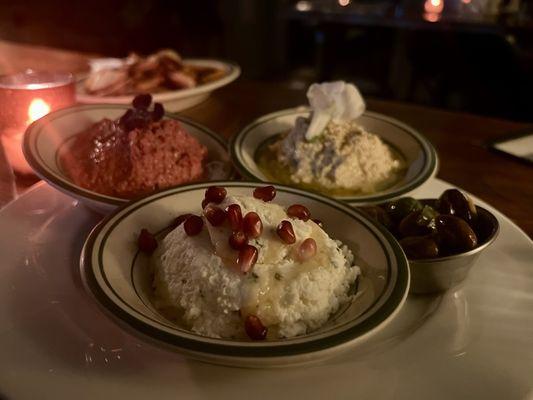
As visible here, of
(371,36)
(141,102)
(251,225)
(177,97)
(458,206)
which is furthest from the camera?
(371,36)

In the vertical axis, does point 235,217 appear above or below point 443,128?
above

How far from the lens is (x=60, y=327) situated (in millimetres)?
1473

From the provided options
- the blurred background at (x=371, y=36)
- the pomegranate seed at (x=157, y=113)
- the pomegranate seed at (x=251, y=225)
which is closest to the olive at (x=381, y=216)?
the pomegranate seed at (x=251, y=225)

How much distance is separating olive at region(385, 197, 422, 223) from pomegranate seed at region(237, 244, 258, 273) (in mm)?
688

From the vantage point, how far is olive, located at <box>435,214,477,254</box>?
5.60 ft

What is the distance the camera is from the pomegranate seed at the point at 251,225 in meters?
1.51

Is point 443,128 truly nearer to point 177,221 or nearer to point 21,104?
point 177,221

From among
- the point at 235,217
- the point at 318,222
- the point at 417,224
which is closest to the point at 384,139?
the point at 417,224

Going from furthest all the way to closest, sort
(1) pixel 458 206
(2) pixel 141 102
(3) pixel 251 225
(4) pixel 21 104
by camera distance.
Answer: (4) pixel 21 104
(2) pixel 141 102
(1) pixel 458 206
(3) pixel 251 225

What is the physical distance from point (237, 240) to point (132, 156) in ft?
2.83

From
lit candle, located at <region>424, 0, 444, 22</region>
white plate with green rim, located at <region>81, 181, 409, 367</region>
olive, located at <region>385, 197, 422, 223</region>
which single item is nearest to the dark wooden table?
olive, located at <region>385, 197, 422, 223</region>

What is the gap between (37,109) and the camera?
8.06ft

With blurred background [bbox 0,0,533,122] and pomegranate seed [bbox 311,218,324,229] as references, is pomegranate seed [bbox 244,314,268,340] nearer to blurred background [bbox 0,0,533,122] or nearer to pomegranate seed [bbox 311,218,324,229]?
pomegranate seed [bbox 311,218,324,229]

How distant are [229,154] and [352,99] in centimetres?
65
